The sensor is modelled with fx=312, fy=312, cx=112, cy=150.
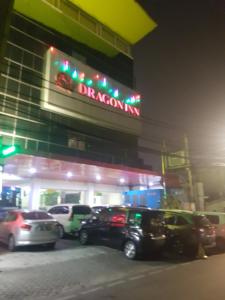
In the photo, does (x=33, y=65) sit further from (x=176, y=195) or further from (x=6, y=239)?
(x=176, y=195)

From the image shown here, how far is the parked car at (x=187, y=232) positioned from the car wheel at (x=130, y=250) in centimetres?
193

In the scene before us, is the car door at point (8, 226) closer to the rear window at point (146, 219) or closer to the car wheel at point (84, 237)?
the car wheel at point (84, 237)

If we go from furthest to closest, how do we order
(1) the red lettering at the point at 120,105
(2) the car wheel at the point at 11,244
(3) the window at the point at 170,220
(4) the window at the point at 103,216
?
1. (1) the red lettering at the point at 120,105
2. (4) the window at the point at 103,216
3. (3) the window at the point at 170,220
4. (2) the car wheel at the point at 11,244

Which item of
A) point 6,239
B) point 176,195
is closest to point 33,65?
point 6,239

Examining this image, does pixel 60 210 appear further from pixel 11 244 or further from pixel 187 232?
pixel 187 232

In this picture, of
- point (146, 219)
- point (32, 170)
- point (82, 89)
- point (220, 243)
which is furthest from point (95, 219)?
point (82, 89)

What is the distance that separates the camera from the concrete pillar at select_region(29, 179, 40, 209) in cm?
2358

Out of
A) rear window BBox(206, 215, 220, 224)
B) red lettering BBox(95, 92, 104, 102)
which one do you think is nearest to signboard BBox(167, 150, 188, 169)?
red lettering BBox(95, 92, 104, 102)

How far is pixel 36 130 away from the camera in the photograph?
20.9 metres

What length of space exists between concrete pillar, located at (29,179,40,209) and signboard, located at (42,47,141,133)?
6.25 meters

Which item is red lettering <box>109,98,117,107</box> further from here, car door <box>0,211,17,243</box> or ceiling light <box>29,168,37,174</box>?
car door <box>0,211,17,243</box>

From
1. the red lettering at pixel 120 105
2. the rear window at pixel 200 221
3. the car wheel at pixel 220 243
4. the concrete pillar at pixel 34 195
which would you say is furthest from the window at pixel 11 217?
the red lettering at pixel 120 105

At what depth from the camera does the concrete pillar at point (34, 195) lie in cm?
2358

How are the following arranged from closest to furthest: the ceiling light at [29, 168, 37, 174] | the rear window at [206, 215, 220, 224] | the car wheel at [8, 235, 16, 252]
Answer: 1. the car wheel at [8, 235, 16, 252]
2. the rear window at [206, 215, 220, 224]
3. the ceiling light at [29, 168, 37, 174]
